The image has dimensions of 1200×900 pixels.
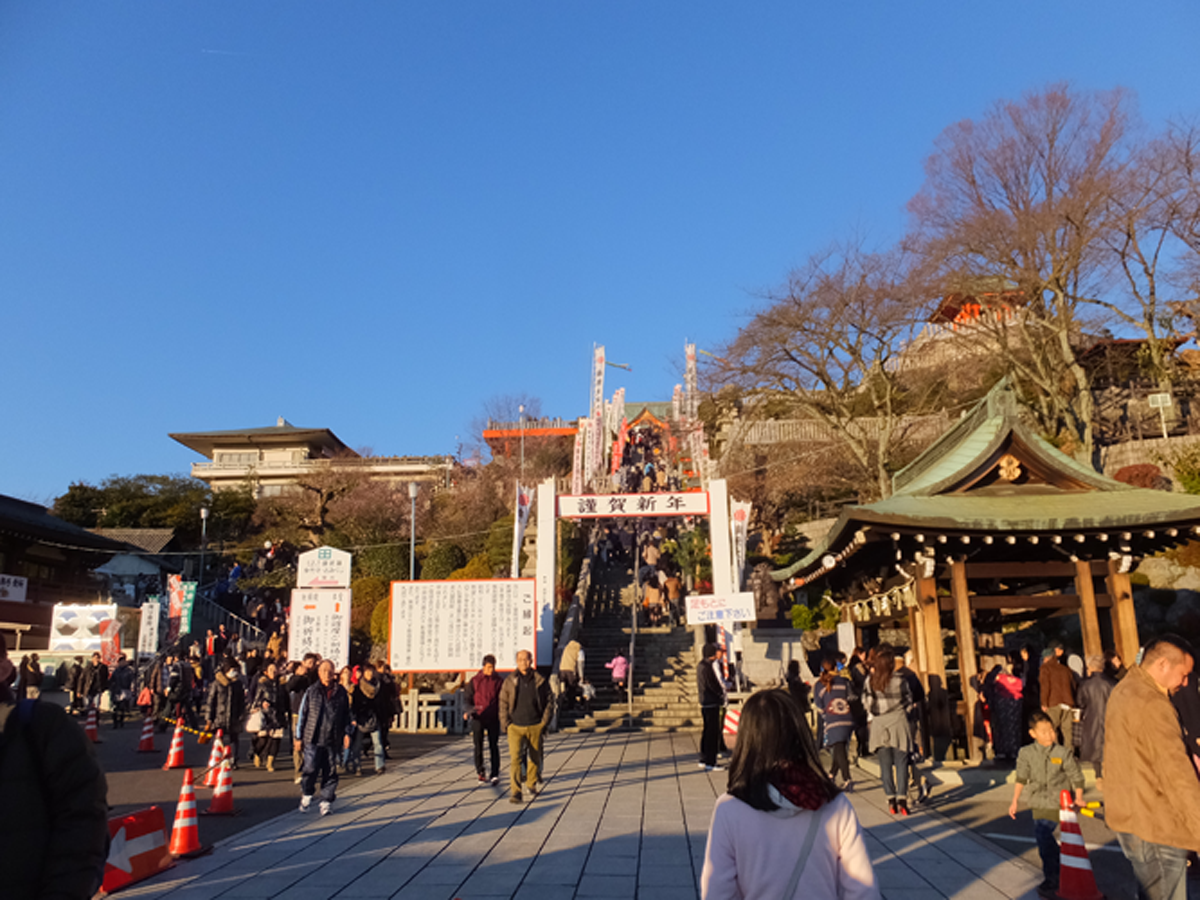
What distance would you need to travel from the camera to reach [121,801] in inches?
385

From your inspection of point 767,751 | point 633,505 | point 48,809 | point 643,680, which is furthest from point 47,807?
point 633,505

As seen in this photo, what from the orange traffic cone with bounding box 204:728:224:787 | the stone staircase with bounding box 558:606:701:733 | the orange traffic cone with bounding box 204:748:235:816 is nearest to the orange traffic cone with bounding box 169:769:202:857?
the orange traffic cone with bounding box 204:748:235:816

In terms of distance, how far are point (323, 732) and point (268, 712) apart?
440 cm

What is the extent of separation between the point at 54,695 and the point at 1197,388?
3591 centimetres

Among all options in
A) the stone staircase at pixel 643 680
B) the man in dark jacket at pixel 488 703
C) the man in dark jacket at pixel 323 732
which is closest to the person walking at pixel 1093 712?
the man in dark jacket at pixel 488 703

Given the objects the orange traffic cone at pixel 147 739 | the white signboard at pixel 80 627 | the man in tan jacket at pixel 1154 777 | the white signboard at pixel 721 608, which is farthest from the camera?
the white signboard at pixel 80 627

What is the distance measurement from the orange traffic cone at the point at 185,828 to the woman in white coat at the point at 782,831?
249 inches

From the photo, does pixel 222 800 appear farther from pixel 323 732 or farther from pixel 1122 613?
pixel 1122 613

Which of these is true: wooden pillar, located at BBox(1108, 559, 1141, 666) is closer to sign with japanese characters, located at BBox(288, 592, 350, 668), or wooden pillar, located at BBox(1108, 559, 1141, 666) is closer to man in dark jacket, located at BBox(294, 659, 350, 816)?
man in dark jacket, located at BBox(294, 659, 350, 816)

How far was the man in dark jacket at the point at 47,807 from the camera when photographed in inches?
100

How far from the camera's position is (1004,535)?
1092 cm

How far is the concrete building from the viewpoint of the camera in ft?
163

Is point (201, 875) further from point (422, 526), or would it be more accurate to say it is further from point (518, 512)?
point (422, 526)

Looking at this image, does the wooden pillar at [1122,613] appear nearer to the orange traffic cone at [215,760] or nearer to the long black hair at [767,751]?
the long black hair at [767,751]
